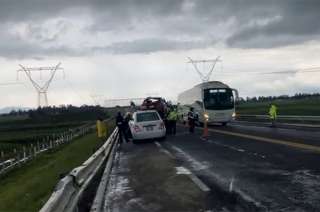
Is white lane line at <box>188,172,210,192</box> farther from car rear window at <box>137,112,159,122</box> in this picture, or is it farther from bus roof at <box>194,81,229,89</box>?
bus roof at <box>194,81,229,89</box>

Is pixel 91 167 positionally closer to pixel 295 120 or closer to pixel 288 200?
pixel 288 200

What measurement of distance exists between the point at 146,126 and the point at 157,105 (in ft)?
45.4

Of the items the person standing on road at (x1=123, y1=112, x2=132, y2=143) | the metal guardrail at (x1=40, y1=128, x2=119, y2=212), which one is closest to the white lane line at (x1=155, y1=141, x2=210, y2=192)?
the metal guardrail at (x1=40, y1=128, x2=119, y2=212)

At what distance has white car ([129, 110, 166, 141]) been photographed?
30.6m

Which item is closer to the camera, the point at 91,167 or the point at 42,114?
the point at 91,167

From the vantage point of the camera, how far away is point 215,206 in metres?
9.56

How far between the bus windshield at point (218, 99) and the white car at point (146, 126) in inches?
612

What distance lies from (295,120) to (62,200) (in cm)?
4392

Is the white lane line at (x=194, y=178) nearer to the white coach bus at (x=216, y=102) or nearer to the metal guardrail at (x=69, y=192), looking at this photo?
the metal guardrail at (x=69, y=192)

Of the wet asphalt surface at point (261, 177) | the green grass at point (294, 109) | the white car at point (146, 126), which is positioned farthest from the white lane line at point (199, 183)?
the green grass at point (294, 109)

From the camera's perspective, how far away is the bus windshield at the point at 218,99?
1836 inches

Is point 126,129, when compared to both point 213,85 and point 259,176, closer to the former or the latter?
point 213,85

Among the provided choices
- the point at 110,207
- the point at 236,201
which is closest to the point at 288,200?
the point at 236,201

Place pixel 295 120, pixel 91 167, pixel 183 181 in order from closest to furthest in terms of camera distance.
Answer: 1. pixel 183 181
2. pixel 91 167
3. pixel 295 120
